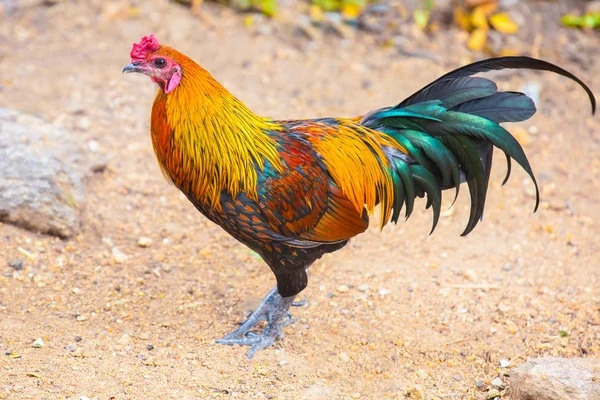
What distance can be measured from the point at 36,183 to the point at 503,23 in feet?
19.8

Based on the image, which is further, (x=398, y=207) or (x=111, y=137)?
(x=111, y=137)

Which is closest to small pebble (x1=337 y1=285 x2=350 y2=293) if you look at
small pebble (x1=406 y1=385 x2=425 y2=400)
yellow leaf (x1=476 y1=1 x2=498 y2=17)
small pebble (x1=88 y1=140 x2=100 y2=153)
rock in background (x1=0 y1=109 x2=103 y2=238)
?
small pebble (x1=406 y1=385 x2=425 y2=400)

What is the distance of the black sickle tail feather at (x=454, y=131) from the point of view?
167 inches

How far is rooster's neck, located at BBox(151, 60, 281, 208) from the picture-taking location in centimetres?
420

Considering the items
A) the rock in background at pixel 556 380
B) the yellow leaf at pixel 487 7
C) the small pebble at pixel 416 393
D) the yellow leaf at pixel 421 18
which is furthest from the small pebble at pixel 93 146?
the yellow leaf at pixel 487 7

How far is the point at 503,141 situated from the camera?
421 cm

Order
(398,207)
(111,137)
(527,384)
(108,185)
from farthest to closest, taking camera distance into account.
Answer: (111,137), (108,185), (398,207), (527,384)

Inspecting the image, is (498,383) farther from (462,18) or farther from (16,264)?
(462,18)

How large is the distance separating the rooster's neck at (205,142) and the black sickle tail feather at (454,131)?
2.93ft

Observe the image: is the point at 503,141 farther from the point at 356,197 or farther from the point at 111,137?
the point at 111,137

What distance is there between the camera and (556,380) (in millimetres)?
3936

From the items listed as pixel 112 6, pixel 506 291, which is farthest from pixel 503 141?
pixel 112 6

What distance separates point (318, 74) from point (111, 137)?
2.67 meters

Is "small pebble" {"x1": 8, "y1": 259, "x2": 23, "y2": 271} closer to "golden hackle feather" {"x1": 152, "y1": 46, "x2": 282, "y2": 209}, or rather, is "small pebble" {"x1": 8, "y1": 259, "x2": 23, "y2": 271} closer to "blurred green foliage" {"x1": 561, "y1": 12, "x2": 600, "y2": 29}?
"golden hackle feather" {"x1": 152, "y1": 46, "x2": 282, "y2": 209}
